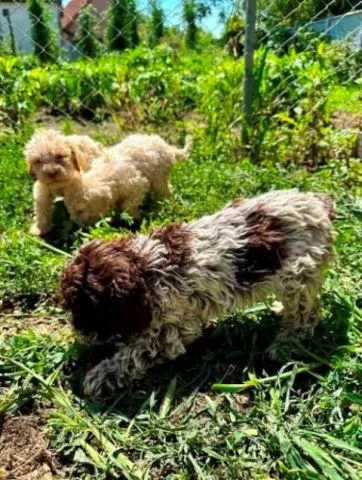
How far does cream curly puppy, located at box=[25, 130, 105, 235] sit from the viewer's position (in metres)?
4.59

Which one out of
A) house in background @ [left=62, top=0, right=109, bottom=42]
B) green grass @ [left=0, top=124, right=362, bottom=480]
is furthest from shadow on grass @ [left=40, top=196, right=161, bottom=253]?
house in background @ [left=62, top=0, right=109, bottom=42]

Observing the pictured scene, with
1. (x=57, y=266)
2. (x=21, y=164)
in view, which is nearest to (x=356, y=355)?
(x=57, y=266)

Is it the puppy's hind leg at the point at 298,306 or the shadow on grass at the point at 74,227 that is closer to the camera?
the puppy's hind leg at the point at 298,306

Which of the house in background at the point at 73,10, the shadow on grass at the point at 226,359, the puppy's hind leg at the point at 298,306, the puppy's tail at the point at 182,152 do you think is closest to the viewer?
the shadow on grass at the point at 226,359

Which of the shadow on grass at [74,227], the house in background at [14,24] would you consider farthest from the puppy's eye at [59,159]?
the house in background at [14,24]

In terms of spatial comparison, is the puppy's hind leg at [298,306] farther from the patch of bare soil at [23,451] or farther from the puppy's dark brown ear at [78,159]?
the puppy's dark brown ear at [78,159]

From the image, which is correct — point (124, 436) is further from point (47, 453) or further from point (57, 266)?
point (57, 266)

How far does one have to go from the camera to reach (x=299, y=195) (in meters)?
3.09

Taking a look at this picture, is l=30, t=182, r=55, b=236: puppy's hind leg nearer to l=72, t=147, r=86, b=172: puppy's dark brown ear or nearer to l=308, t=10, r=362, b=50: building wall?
l=72, t=147, r=86, b=172: puppy's dark brown ear

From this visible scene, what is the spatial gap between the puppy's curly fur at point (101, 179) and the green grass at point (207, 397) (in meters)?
0.80

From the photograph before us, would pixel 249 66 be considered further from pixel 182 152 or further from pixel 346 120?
pixel 346 120

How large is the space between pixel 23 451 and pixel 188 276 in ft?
3.45

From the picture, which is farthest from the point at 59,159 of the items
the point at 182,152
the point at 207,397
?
the point at 207,397

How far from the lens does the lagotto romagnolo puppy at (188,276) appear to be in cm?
276
